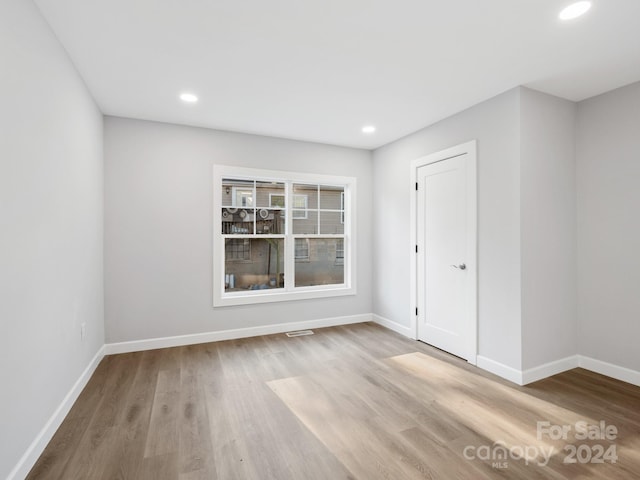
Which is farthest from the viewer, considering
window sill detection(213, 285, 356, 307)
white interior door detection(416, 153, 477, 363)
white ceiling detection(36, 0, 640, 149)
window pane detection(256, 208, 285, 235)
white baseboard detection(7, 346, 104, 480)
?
window pane detection(256, 208, 285, 235)

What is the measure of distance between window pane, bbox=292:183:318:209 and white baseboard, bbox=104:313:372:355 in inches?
66.0

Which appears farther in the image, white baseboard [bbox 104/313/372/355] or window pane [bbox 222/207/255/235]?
window pane [bbox 222/207/255/235]

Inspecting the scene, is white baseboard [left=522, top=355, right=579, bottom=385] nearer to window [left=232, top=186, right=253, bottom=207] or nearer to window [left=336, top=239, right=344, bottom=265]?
window [left=336, top=239, right=344, bottom=265]

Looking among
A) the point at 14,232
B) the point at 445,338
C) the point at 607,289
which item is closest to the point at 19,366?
the point at 14,232

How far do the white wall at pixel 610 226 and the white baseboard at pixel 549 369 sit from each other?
6.7 inches

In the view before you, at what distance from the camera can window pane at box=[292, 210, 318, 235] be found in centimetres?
458

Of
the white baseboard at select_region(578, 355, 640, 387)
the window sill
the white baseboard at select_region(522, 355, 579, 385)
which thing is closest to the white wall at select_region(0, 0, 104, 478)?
the window sill

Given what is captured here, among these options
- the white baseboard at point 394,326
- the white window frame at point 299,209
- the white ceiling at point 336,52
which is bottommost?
the white baseboard at point 394,326

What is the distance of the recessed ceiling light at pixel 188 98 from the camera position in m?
3.01

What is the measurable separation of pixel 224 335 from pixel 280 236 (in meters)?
1.49

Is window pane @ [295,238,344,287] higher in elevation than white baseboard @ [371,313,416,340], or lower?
higher

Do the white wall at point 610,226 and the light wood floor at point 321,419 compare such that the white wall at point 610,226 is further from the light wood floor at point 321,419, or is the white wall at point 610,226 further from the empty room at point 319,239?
the light wood floor at point 321,419

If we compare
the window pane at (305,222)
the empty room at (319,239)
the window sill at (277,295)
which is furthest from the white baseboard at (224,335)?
the window pane at (305,222)

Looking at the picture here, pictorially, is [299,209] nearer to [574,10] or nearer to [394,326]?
[394,326]
